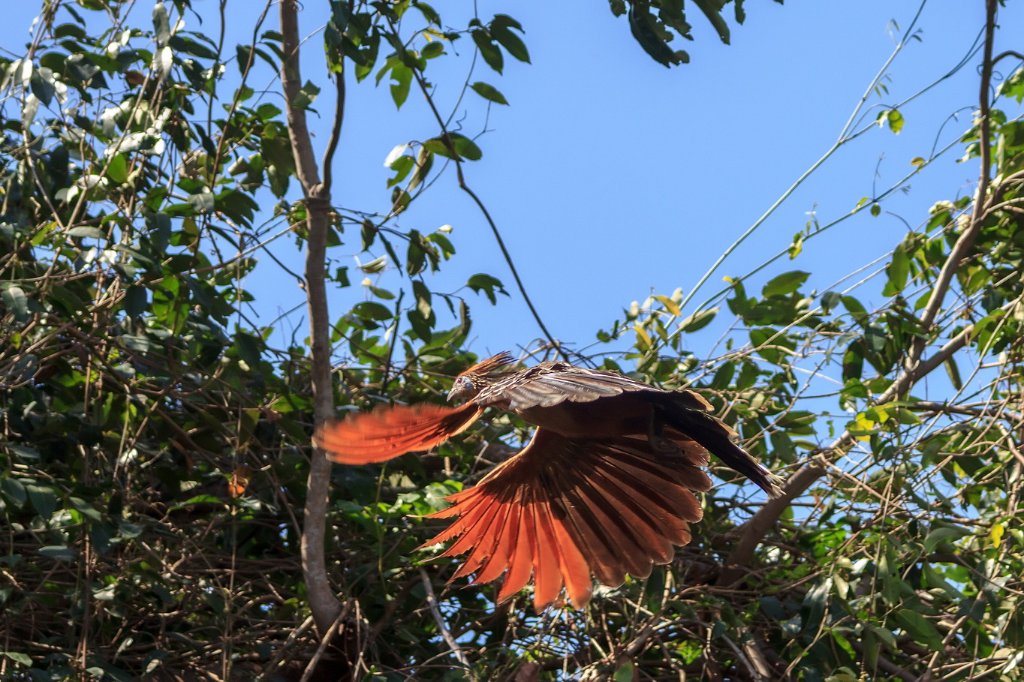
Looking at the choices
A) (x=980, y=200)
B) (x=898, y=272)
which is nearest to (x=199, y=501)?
(x=898, y=272)

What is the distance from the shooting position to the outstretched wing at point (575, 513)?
3.69 meters

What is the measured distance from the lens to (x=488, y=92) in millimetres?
4117

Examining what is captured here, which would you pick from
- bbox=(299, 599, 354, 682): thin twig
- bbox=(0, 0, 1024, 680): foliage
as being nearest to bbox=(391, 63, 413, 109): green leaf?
bbox=(0, 0, 1024, 680): foliage

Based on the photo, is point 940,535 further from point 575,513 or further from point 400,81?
point 400,81

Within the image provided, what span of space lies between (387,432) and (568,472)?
0.97 meters

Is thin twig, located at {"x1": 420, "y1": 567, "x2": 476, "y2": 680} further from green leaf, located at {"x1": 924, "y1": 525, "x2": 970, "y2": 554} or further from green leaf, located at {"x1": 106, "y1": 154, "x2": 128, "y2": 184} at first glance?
green leaf, located at {"x1": 106, "y1": 154, "x2": 128, "y2": 184}

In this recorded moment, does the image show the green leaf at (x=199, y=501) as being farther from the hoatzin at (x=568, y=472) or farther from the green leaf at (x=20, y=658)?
the hoatzin at (x=568, y=472)

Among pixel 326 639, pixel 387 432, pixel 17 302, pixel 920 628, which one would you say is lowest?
pixel 920 628

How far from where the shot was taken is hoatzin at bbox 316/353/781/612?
3.21m

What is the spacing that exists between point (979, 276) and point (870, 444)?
0.85 metres

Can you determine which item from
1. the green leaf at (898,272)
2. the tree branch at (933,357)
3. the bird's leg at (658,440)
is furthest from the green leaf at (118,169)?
the green leaf at (898,272)

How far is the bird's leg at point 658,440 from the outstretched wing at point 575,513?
0.08ft

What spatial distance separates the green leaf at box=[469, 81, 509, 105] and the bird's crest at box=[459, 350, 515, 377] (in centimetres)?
92

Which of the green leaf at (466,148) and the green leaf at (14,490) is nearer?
the green leaf at (14,490)
